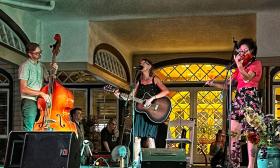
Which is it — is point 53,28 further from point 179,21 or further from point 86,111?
point 86,111

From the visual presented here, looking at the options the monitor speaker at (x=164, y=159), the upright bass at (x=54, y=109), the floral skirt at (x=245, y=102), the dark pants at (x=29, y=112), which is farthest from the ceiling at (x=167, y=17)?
the monitor speaker at (x=164, y=159)

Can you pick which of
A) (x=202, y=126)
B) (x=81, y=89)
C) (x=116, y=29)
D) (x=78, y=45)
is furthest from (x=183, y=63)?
(x=78, y=45)

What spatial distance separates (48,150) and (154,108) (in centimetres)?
219

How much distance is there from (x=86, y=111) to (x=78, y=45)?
396 cm

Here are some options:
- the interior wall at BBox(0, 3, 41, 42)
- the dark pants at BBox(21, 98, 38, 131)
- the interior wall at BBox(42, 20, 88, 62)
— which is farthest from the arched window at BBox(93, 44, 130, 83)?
the dark pants at BBox(21, 98, 38, 131)

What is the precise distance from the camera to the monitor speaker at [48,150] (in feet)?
13.8

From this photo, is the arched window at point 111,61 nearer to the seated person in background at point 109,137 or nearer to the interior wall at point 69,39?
the interior wall at point 69,39

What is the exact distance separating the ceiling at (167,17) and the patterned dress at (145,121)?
1514 millimetres

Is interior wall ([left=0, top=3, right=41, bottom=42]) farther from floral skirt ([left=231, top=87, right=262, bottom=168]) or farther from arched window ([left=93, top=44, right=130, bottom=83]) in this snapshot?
floral skirt ([left=231, top=87, right=262, bottom=168])

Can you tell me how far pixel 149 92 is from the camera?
6.15 meters

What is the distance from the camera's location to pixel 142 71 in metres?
6.09

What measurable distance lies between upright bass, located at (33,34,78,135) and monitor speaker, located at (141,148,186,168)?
1.09 meters

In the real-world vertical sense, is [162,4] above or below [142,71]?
above

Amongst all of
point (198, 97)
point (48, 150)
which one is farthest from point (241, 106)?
point (198, 97)
